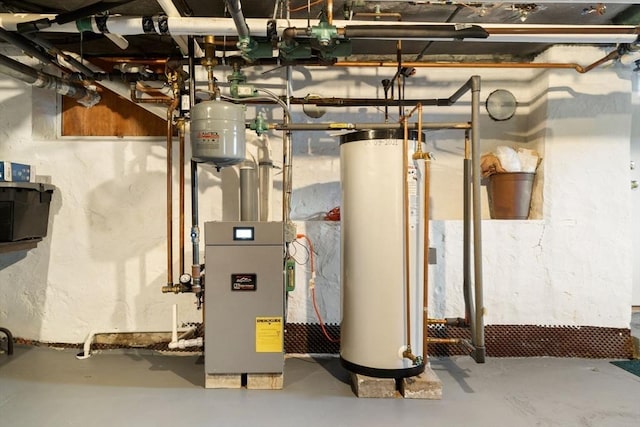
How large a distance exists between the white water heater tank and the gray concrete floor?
1.32 m

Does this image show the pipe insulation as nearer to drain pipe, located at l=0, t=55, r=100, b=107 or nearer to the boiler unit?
drain pipe, located at l=0, t=55, r=100, b=107

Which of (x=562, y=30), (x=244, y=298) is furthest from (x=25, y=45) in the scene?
(x=562, y=30)

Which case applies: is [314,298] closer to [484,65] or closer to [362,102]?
[362,102]

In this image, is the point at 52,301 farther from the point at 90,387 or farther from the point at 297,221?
the point at 297,221

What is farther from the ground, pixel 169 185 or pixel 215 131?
pixel 215 131

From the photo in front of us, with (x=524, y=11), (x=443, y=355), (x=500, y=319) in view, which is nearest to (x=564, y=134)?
(x=524, y=11)

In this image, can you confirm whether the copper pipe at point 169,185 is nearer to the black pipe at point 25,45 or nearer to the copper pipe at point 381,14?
the black pipe at point 25,45

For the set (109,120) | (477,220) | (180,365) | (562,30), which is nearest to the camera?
(477,220)

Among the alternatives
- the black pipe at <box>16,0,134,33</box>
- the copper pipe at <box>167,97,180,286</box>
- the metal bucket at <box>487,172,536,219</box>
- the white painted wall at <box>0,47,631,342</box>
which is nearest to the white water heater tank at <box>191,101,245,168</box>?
the copper pipe at <box>167,97,180,286</box>

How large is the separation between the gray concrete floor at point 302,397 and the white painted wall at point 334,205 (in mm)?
347

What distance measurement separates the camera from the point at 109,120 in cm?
280

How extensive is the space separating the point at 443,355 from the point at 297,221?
1401 mm

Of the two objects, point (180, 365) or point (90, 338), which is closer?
point (180, 365)

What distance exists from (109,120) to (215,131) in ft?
4.42
